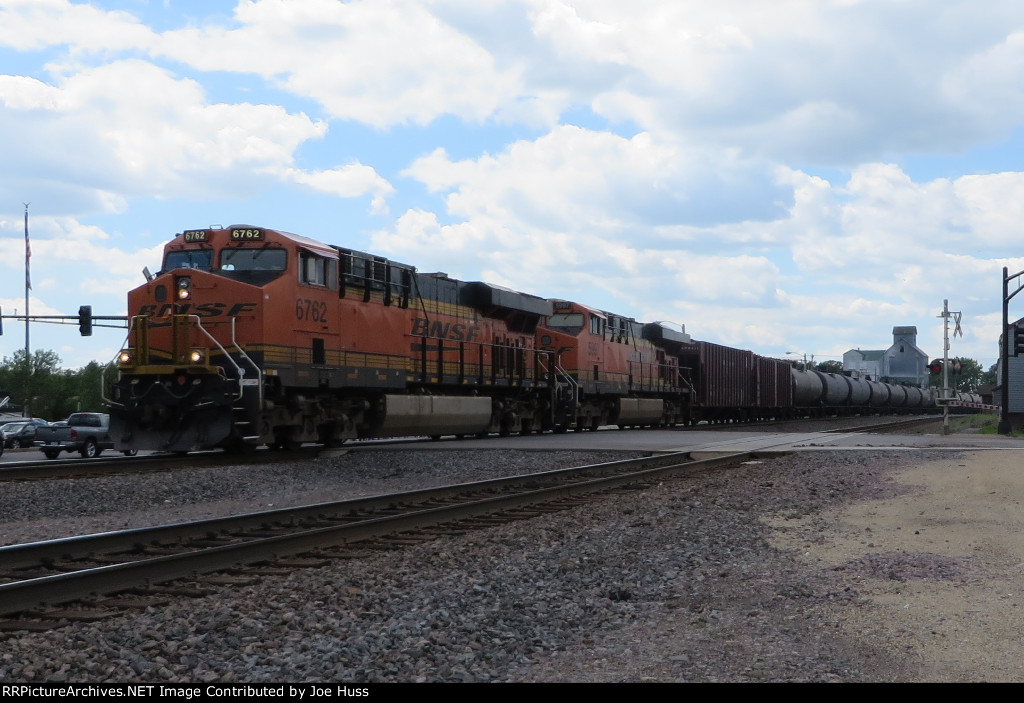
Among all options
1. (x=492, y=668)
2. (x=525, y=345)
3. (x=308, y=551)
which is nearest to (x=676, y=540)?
(x=308, y=551)

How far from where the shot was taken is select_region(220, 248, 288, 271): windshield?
17.8 metres

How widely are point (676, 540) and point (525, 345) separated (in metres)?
19.9

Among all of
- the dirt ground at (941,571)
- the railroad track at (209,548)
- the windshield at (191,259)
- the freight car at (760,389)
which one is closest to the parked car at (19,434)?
the windshield at (191,259)

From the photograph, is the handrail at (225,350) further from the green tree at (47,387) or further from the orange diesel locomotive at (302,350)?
the green tree at (47,387)

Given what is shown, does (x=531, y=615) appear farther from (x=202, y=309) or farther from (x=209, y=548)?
(x=202, y=309)

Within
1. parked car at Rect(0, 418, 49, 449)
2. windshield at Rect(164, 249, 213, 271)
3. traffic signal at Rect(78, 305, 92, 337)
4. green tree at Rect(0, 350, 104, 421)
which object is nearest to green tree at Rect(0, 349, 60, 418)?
green tree at Rect(0, 350, 104, 421)

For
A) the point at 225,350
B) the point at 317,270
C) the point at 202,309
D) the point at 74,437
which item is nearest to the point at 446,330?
the point at 317,270

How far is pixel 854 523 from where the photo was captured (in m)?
10.5

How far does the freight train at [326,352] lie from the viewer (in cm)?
1672

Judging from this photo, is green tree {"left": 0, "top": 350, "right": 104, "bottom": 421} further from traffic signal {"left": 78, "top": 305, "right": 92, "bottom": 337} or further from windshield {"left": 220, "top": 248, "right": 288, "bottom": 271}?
windshield {"left": 220, "top": 248, "right": 288, "bottom": 271}

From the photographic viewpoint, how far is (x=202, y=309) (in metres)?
17.2

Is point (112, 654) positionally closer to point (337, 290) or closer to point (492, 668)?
point (492, 668)

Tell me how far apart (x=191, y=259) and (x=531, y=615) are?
1379 centimetres

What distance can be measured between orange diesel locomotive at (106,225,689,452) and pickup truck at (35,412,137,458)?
37.6 ft
